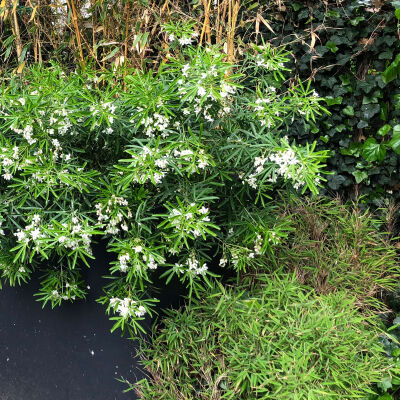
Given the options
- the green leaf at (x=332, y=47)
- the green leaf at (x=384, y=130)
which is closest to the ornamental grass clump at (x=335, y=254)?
the green leaf at (x=384, y=130)

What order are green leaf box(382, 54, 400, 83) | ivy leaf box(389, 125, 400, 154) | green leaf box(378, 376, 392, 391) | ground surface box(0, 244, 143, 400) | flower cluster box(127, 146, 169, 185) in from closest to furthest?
1. flower cluster box(127, 146, 169, 185)
2. green leaf box(378, 376, 392, 391)
3. ground surface box(0, 244, 143, 400)
4. ivy leaf box(389, 125, 400, 154)
5. green leaf box(382, 54, 400, 83)

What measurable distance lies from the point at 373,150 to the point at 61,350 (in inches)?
77.8

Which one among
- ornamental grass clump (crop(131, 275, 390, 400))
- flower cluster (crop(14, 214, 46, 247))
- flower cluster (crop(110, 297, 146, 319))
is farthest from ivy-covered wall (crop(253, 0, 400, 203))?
flower cluster (crop(14, 214, 46, 247))

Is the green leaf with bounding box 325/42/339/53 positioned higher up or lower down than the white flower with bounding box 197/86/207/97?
lower down

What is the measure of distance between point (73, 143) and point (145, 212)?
1.56 ft

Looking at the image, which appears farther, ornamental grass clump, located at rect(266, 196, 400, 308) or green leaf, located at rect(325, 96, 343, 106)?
green leaf, located at rect(325, 96, 343, 106)

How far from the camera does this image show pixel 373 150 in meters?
2.98

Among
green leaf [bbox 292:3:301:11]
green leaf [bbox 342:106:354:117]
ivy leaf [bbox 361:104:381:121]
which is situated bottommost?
green leaf [bbox 342:106:354:117]

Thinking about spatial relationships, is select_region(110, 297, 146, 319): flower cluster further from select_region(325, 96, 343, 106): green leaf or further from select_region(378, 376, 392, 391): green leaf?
select_region(325, 96, 343, 106): green leaf

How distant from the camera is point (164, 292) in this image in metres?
2.22

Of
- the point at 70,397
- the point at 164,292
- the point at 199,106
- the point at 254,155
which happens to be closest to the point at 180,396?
the point at 164,292

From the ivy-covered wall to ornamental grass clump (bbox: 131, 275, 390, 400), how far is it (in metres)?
1.11

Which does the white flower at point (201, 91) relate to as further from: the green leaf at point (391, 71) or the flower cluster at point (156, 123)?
the green leaf at point (391, 71)

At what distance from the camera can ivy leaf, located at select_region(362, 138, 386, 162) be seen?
2.96 meters
